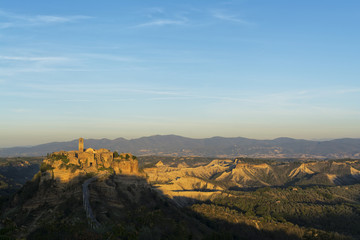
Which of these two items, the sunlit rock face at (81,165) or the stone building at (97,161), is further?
the stone building at (97,161)

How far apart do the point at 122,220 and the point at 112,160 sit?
41.5 meters

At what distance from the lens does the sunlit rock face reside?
84.3m

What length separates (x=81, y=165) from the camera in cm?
9775

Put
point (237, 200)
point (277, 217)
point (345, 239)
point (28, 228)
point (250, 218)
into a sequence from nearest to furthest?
point (28, 228) → point (345, 239) → point (250, 218) → point (277, 217) → point (237, 200)

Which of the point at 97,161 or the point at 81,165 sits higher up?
the point at 97,161

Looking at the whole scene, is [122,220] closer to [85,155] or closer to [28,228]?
[28,228]

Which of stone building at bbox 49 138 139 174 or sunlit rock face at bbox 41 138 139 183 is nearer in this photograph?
sunlit rock face at bbox 41 138 139 183

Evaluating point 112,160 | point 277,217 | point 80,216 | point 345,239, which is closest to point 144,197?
point 112,160

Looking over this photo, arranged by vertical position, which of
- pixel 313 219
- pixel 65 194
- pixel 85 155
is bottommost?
pixel 313 219

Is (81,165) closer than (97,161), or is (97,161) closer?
(81,165)

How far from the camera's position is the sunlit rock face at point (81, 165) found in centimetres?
8431

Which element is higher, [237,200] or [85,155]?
[85,155]

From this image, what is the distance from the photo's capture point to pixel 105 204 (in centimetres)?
7912

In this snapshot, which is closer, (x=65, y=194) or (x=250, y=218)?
(x=65, y=194)
